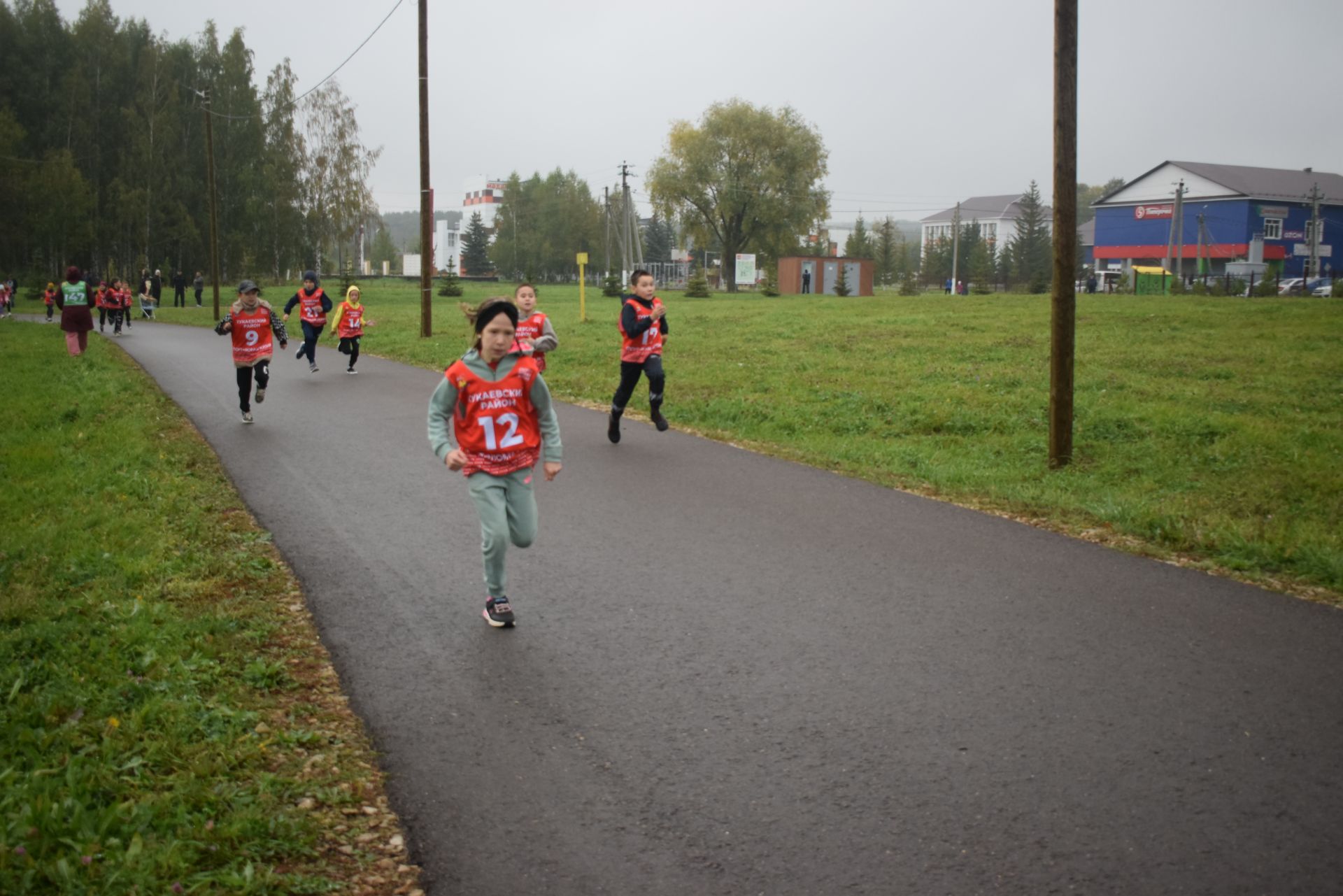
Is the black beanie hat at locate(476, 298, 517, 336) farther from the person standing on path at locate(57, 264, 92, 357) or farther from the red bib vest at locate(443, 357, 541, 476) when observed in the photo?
the person standing on path at locate(57, 264, 92, 357)

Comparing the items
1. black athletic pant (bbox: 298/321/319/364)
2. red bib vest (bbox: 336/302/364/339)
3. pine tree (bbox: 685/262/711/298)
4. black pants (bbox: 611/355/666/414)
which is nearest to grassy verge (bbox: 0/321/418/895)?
black pants (bbox: 611/355/666/414)

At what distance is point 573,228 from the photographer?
137 meters

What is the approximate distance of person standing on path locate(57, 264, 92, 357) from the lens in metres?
23.5

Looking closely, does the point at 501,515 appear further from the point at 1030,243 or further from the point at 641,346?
the point at 1030,243

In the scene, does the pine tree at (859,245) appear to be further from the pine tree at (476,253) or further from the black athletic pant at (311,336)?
the black athletic pant at (311,336)

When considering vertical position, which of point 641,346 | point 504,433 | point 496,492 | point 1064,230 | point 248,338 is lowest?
point 496,492

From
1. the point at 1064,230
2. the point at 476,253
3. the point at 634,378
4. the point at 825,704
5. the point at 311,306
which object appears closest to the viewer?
the point at 825,704

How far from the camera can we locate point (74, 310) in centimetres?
2377

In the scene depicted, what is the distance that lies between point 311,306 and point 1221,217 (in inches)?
3442

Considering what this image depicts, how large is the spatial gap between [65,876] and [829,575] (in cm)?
467

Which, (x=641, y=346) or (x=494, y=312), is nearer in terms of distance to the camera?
(x=494, y=312)

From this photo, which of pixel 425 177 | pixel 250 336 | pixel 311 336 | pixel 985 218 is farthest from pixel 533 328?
pixel 985 218

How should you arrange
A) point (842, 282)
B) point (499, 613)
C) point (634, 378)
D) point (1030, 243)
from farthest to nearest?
point (1030, 243) → point (842, 282) → point (634, 378) → point (499, 613)

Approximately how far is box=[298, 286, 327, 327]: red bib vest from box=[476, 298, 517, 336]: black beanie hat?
581 inches
